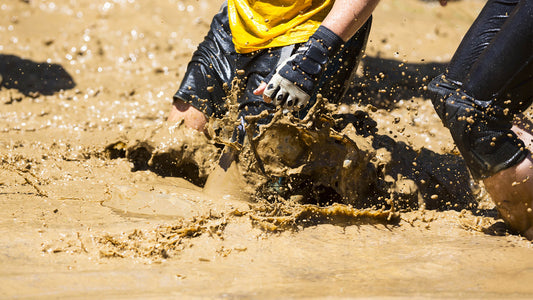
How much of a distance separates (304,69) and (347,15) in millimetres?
314

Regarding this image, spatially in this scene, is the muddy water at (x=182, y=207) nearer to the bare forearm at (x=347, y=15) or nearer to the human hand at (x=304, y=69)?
the human hand at (x=304, y=69)

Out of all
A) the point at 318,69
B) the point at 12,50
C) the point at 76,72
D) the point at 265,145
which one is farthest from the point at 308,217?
the point at 12,50

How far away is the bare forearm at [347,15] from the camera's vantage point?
257 cm

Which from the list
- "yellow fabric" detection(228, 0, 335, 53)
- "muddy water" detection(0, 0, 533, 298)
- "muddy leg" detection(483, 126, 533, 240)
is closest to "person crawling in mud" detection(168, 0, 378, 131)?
"yellow fabric" detection(228, 0, 335, 53)

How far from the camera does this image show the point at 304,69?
2.59 meters

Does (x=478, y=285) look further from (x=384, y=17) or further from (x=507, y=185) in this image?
(x=384, y=17)

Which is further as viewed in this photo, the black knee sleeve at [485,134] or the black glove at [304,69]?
the black glove at [304,69]

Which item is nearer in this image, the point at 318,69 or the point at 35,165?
the point at 318,69

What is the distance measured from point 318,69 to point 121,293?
133 cm

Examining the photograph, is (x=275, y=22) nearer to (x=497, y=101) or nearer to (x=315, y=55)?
(x=315, y=55)

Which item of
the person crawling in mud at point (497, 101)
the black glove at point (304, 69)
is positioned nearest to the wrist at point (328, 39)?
the black glove at point (304, 69)

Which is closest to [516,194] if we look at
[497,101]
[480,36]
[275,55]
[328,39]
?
[497,101]

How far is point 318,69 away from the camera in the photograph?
8.58 feet

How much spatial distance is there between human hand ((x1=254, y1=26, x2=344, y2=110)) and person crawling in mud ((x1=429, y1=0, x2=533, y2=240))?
545 millimetres
